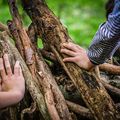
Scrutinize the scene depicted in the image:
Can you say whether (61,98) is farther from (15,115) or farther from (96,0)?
(96,0)

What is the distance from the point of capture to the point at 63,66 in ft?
8.54

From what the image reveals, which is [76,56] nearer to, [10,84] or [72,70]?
[72,70]

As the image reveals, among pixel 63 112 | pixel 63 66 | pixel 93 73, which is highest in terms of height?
pixel 63 66

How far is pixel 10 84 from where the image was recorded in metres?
2.39

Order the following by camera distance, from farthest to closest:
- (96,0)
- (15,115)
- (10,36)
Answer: (96,0), (10,36), (15,115)

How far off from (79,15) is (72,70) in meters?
4.94

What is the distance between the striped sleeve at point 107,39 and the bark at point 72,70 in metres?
0.15

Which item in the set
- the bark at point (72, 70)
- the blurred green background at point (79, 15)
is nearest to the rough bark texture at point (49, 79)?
the bark at point (72, 70)

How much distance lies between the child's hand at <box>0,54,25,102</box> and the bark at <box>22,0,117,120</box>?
35 cm

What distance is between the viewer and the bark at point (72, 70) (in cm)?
238

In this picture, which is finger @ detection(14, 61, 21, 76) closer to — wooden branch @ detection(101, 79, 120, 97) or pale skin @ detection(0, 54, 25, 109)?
pale skin @ detection(0, 54, 25, 109)

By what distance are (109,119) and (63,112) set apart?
323 millimetres

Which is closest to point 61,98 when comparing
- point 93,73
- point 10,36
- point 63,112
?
point 63,112

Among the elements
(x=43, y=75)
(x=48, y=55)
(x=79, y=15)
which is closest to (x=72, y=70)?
(x=43, y=75)
